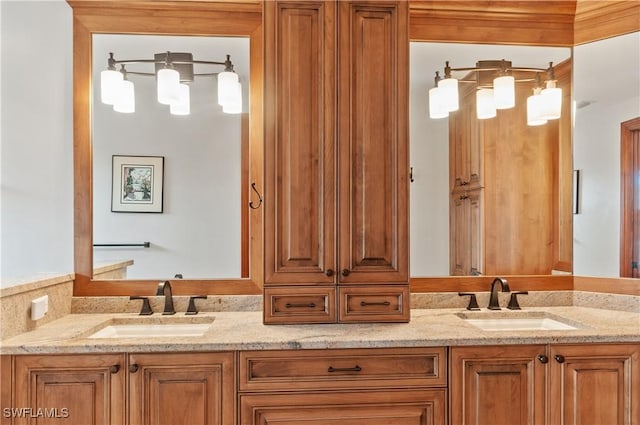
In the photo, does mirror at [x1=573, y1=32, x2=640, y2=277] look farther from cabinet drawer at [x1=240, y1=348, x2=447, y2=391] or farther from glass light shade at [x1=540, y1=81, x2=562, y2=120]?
cabinet drawer at [x1=240, y1=348, x2=447, y2=391]

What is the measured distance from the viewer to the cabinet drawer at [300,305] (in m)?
1.70

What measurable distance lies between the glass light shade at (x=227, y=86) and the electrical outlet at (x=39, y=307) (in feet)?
4.20

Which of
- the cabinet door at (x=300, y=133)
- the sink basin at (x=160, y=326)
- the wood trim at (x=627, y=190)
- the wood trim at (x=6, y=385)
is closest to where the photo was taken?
the wood trim at (x=6, y=385)

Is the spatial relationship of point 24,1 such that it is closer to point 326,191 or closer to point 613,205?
point 326,191

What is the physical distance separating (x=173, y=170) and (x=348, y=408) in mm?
1451

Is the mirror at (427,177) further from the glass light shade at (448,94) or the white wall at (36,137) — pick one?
the white wall at (36,137)

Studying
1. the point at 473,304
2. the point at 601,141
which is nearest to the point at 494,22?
the point at 601,141

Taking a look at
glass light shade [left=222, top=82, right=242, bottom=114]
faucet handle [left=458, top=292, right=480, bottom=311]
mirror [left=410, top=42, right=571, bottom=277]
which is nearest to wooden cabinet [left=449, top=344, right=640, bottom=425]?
faucet handle [left=458, top=292, right=480, bottom=311]

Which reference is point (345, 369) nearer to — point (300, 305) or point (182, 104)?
point (300, 305)

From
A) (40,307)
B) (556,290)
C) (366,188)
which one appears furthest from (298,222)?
(556,290)

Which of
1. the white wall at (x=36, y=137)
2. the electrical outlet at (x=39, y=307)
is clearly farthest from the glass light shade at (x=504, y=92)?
the electrical outlet at (x=39, y=307)

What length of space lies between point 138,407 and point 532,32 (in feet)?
8.88

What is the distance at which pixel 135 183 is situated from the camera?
6.56 feet

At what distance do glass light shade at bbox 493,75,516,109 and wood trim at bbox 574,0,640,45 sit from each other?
48 centimetres
